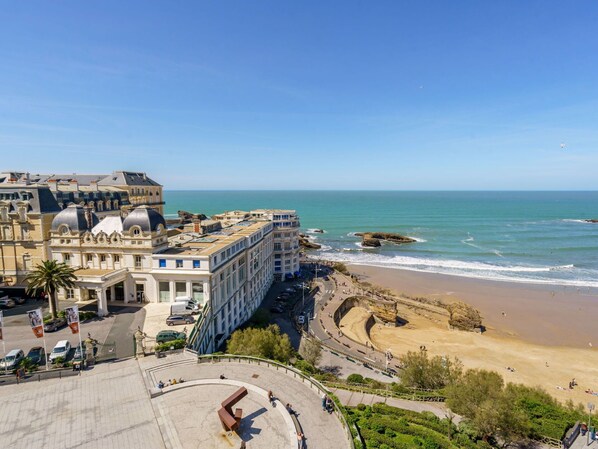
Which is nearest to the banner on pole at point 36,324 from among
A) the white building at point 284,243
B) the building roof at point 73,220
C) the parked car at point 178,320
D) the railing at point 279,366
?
the parked car at point 178,320

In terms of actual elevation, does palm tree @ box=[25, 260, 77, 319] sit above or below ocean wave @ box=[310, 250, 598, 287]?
above

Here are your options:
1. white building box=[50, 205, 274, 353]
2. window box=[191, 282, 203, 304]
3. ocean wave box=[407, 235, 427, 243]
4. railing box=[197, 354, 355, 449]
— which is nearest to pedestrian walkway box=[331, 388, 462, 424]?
railing box=[197, 354, 355, 449]

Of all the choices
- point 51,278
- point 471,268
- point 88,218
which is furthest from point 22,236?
point 471,268

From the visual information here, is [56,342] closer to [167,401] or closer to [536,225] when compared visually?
[167,401]

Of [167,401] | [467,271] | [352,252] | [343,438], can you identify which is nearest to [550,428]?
[343,438]

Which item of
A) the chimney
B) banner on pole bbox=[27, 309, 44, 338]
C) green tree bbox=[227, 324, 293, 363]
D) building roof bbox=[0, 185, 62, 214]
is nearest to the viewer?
banner on pole bbox=[27, 309, 44, 338]

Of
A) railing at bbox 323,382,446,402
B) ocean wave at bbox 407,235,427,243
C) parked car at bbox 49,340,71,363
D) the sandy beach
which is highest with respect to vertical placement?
parked car at bbox 49,340,71,363

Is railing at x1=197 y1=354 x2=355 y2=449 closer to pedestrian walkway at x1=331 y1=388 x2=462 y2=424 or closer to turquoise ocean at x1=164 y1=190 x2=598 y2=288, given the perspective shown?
pedestrian walkway at x1=331 y1=388 x2=462 y2=424
